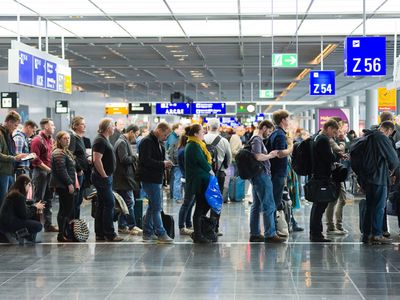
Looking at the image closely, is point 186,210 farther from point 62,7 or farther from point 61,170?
point 62,7

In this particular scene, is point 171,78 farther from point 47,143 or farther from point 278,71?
point 47,143

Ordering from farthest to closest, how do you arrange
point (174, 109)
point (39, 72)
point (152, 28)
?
point (174, 109), point (152, 28), point (39, 72)

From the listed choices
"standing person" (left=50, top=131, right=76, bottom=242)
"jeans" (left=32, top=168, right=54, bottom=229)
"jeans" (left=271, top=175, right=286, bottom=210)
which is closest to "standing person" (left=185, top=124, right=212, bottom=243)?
"jeans" (left=271, top=175, right=286, bottom=210)

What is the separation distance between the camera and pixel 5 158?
942 cm

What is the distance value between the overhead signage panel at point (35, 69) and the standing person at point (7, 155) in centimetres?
371

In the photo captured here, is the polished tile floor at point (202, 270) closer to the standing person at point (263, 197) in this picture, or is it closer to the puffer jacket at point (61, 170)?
the standing person at point (263, 197)

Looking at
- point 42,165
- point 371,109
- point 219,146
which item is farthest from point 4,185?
point 371,109

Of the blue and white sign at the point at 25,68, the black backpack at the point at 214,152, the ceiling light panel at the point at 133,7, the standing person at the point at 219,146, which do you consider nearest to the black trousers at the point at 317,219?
the black backpack at the point at 214,152

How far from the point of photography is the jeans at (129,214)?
388 inches

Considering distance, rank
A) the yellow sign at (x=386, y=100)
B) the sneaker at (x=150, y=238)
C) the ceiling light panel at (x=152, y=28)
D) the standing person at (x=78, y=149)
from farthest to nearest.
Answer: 1. the yellow sign at (x=386, y=100)
2. the ceiling light panel at (x=152, y=28)
3. the standing person at (x=78, y=149)
4. the sneaker at (x=150, y=238)

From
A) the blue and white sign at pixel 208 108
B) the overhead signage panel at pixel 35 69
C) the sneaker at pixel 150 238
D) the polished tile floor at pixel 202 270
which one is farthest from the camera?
the blue and white sign at pixel 208 108

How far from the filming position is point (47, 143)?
10.4 metres

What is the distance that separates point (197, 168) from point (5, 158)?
2745 mm

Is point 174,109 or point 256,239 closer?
point 256,239
